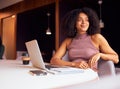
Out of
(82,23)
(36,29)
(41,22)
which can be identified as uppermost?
(41,22)

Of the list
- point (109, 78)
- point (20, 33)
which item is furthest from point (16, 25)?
point (109, 78)

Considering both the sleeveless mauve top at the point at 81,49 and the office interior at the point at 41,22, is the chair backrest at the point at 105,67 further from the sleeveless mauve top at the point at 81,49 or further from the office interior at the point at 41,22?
the office interior at the point at 41,22

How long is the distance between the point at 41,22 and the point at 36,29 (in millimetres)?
299

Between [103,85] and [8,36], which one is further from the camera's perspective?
[8,36]

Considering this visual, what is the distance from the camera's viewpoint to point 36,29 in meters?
7.32

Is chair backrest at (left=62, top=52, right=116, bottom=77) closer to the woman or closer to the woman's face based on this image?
the woman

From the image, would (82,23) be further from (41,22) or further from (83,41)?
(41,22)

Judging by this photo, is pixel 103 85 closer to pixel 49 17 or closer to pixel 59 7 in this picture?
pixel 59 7

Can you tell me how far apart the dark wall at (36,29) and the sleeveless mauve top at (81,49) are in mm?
4710

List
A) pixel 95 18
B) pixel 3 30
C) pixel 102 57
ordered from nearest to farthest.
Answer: pixel 102 57, pixel 95 18, pixel 3 30

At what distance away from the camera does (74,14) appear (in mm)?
2084

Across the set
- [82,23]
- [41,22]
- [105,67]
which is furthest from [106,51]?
[41,22]

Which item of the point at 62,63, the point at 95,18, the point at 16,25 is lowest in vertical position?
the point at 62,63

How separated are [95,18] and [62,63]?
59 cm
